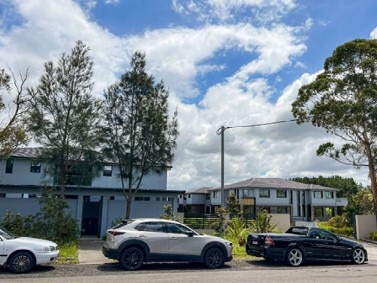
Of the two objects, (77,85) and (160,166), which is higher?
(77,85)

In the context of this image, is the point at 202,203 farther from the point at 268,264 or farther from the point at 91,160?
the point at 268,264

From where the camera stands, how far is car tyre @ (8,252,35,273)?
Answer: 10875mm

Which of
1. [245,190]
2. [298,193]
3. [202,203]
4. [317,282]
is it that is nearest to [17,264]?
[317,282]

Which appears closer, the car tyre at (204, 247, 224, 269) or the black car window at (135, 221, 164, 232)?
the black car window at (135, 221, 164, 232)

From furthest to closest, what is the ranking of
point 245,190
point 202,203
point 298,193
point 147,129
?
1. point 202,203
2. point 298,193
3. point 245,190
4. point 147,129

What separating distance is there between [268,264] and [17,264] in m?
8.38

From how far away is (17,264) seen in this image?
35.8 ft

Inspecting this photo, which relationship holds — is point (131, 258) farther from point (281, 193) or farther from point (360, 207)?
point (281, 193)

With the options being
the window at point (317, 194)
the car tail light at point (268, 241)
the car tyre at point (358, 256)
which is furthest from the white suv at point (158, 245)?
the window at point (317, 194)

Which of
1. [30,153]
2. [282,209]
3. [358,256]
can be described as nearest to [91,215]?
[30,153]

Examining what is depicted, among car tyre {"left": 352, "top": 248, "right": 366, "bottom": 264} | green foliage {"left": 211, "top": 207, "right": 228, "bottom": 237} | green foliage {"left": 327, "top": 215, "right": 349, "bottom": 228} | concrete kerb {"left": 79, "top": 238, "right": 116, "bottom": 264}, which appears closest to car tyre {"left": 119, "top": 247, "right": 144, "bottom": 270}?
concrete kerb {"left": 79, "top": 238, "right": 116, "bottom": 264}

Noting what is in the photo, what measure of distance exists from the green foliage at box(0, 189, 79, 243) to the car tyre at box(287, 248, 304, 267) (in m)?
9.93

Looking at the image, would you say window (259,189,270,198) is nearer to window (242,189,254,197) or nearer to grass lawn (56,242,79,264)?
window (242,189,254,197)

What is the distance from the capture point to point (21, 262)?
11.0 metres
